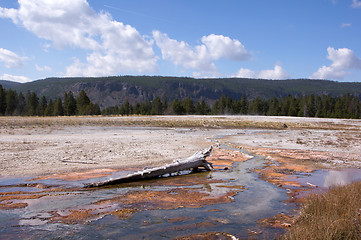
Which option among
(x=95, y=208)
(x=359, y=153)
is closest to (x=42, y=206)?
(x=95, y=208)

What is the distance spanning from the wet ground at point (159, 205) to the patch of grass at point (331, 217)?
2.39 feet

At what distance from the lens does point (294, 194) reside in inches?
433

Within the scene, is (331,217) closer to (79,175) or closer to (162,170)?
(162,170)

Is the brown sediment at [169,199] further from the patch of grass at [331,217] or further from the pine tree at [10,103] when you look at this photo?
the pine tree at [10,103]

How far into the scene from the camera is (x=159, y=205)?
938 cm

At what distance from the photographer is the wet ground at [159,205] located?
287 inches

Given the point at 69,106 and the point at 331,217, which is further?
the point at 69,106

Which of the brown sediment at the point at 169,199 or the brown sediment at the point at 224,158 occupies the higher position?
the brown sediment at the point at 169,199

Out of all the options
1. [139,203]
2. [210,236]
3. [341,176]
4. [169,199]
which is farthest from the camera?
[341,176]

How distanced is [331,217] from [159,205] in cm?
500

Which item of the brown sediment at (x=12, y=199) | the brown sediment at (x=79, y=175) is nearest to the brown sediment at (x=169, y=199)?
the brown sediment at (x=12, y=199)

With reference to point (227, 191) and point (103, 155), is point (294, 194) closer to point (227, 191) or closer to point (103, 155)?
point (227, 191)

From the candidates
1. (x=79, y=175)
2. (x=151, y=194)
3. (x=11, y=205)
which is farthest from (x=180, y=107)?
(x=11, y=205)

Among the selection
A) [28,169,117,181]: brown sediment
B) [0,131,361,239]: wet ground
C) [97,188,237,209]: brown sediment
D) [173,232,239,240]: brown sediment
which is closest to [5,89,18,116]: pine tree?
[28,169,117,181]: brown sediment
